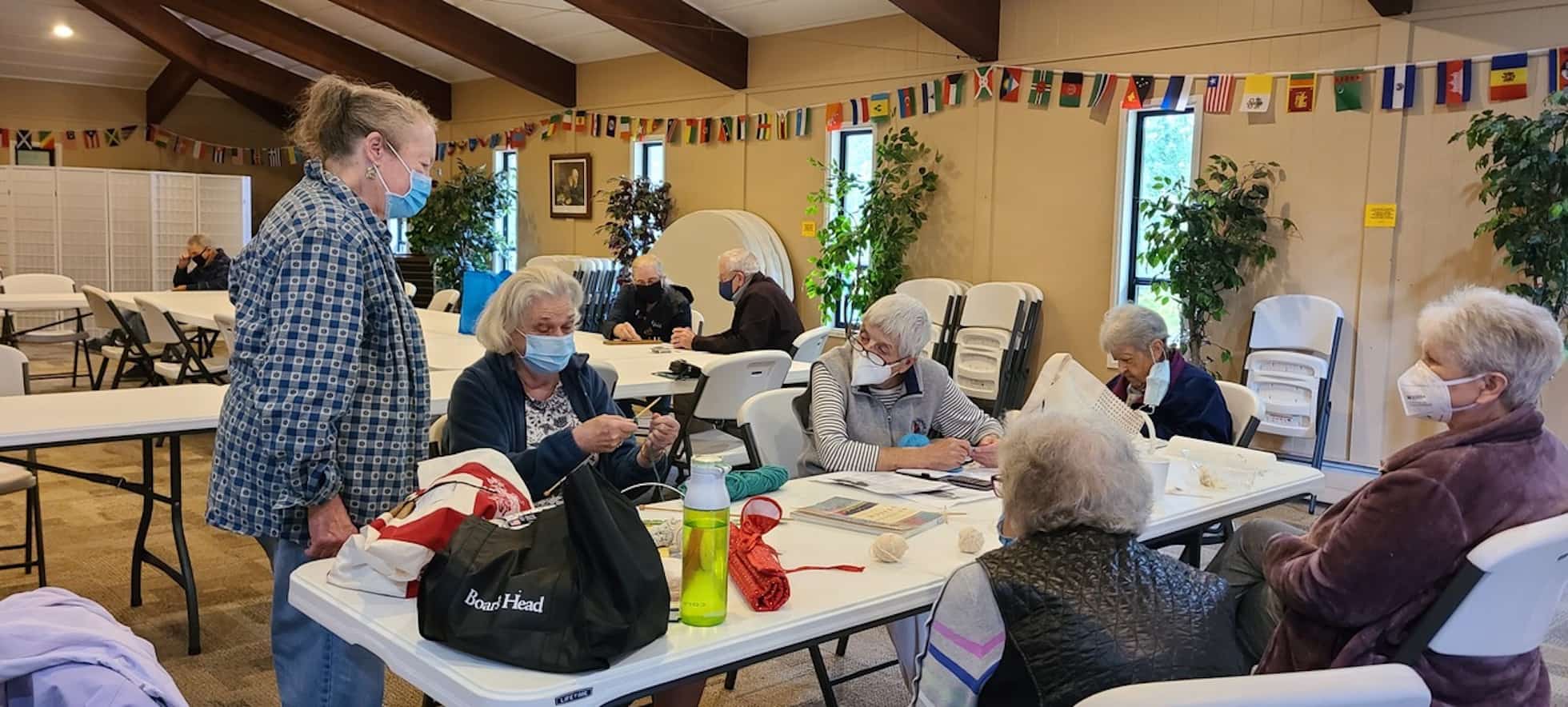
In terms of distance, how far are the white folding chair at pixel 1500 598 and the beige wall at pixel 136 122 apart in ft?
46.6

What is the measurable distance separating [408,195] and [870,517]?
3.71 ft

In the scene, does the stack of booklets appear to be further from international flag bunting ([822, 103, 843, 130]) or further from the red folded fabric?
international flag bunting ([822, 103, 843, 130])

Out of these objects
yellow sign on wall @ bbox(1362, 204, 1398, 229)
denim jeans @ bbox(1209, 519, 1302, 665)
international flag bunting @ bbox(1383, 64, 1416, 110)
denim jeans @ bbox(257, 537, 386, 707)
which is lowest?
denim jeans @ bbox(257, 537, 386, 707)

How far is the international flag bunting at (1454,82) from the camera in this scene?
5.43 m

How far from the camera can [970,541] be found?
2.26 metres

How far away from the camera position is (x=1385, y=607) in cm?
192

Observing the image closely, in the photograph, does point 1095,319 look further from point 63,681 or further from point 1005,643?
point 63,681

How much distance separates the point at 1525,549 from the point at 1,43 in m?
13.6

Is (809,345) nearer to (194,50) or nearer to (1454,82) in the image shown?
(1454,82)

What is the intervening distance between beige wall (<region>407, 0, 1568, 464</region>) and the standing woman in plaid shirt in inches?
195

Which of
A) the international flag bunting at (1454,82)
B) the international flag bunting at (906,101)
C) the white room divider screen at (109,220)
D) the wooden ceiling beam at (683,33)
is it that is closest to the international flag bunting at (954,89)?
the international flag bunting at (906,101)

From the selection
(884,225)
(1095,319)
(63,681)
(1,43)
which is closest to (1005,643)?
(63,681)

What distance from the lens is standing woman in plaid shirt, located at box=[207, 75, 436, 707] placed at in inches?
80.4

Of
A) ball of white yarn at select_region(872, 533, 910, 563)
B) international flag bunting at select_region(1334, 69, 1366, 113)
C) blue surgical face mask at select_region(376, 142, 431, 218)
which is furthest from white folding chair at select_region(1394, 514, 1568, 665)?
international flag bunting at select_region(1334, 69, 1366, 113)
